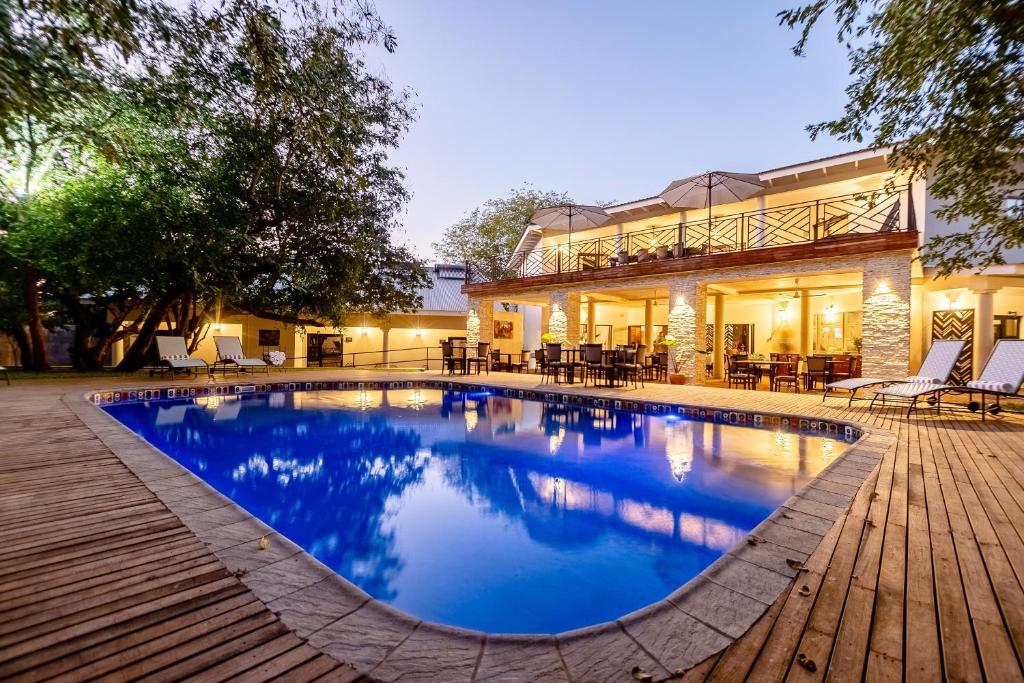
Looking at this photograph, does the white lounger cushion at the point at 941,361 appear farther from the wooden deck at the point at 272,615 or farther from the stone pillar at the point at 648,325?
the stone pillar at the point at 648,325

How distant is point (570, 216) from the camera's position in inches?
582

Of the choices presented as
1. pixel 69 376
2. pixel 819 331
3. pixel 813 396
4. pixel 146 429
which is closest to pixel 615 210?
pixel 819 331

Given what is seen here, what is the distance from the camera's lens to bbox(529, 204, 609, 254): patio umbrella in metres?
14.7

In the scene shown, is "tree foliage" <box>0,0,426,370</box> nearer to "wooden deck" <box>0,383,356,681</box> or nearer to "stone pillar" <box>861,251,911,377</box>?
"wooden deck" <box>0,383,356,681</box>

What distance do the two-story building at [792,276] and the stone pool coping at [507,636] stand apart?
797cm

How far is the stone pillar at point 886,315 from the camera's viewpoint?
9.09m

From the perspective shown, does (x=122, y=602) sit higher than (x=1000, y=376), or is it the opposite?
(x=1000, y=376)

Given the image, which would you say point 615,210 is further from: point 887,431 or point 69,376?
point 69,376

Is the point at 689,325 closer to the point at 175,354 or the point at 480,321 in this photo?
the point at 480,321

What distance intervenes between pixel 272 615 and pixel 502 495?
126 inches

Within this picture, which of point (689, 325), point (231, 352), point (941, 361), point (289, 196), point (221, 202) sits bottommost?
point (231, 352)

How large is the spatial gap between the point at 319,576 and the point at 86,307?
2018cm

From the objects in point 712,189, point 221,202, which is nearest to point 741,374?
point 712,189

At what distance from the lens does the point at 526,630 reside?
2648 mm
